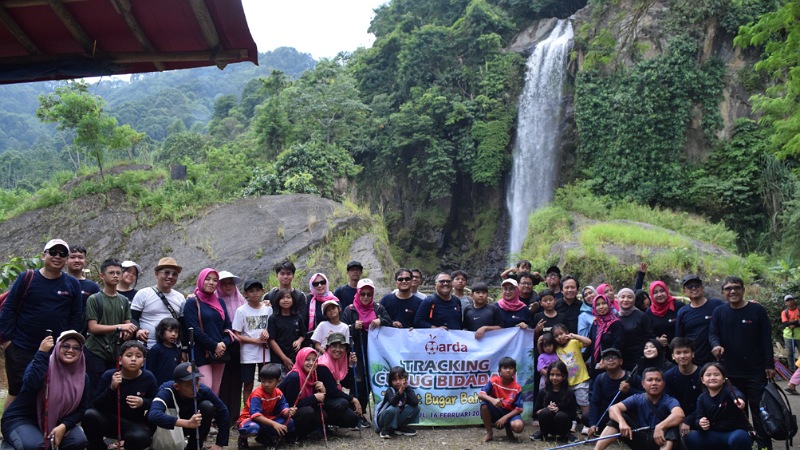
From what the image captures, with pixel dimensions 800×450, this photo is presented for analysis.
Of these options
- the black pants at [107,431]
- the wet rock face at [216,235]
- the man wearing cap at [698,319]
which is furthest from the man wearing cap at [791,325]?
the black pants at [107,431]

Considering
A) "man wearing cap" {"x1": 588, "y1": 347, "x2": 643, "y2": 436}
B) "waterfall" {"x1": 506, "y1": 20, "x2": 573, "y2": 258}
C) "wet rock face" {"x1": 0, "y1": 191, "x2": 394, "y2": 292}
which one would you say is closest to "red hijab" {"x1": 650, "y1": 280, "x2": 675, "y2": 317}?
"man wearing cap" {"x1": 588, "y1": 347, "x2": 643, "y2": 436}

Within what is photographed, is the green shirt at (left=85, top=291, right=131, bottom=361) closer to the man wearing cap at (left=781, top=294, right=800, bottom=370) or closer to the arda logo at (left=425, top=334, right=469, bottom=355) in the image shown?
the arda logo at (left=425, top=334, right=469, bottom=355)

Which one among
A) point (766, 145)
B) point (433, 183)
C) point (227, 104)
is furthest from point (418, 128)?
point (227, 104)

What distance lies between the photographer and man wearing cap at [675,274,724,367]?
6.05 meters

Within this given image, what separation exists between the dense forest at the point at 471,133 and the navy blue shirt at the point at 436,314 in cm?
790

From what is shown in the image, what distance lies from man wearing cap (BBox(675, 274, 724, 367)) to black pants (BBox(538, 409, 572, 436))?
1407 mm

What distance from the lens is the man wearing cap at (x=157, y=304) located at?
585cm

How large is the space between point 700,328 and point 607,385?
3.64ft

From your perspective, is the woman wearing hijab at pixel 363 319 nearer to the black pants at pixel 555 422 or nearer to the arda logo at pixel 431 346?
the arda logo at pixel 431 346

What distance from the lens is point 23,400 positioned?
465 cm

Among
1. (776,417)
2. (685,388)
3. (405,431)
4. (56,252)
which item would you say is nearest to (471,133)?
(405,431)

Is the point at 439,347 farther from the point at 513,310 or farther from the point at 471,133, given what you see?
the point at 471,133

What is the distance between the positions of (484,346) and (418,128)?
1959 centimetres

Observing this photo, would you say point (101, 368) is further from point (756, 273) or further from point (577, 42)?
point (577, 42)
